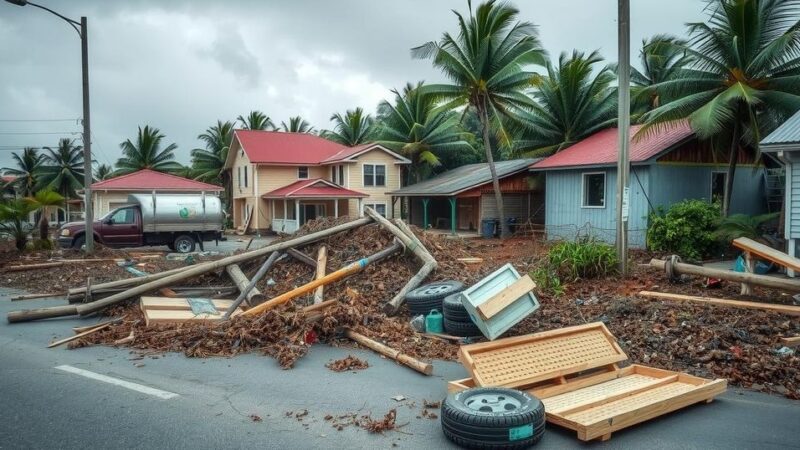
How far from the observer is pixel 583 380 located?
20.6 feet

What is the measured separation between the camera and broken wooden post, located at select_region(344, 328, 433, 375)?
6.96 meters

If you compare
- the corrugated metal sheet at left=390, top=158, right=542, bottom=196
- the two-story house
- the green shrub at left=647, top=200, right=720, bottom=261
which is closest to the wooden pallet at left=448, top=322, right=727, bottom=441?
the green shrub at left=647, top=200, right=720, bottom=261

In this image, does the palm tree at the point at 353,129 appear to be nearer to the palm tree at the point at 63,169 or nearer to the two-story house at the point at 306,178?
the two-story house at the point at 306,178

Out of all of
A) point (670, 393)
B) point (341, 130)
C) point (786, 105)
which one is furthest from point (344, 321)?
point (341, 130)

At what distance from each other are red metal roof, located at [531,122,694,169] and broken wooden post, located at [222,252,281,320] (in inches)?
475

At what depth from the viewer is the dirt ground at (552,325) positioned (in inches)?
279

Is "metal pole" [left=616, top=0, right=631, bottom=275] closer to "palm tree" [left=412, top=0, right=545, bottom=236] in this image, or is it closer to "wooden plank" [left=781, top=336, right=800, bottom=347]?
"wooden plank" [left=781, top=336, right=800, bottom=347]

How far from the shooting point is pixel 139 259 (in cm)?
1877

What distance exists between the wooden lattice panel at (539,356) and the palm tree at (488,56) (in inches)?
795

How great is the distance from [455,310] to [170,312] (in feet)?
15.1

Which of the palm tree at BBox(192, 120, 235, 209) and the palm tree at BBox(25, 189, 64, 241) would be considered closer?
the palm tree at BBox(25, 189, 64, 241)

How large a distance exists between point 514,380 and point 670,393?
1.51m

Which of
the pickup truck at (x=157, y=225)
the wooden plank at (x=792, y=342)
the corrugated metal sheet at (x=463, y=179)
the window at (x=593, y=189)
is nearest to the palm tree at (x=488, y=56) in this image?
the corrugated metal sheet at (x=463, y=179)

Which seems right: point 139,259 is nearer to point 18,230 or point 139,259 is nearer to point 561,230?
point 18,230
